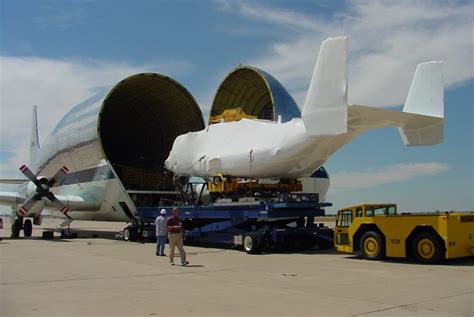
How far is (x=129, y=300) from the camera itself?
9062 millimetres

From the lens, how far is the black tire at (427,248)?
14547mm

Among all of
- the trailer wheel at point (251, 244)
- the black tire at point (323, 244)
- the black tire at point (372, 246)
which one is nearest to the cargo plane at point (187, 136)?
the trailer wheel at point (251, 244)

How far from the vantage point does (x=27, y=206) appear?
25969 millimetres

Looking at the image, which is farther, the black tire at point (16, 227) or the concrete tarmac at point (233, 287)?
the black tire at point (16, 227)

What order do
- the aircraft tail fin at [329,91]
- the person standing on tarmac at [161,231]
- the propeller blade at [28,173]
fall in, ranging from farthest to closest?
the propeller blade at [28,173], the person standing on tarmac at [161,231], the aircraft tail fin at [329,91]

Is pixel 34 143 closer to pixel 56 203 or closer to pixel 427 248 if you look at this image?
pixel 56 203

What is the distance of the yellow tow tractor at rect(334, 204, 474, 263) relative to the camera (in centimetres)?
1450

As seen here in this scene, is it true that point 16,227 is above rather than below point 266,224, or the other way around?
below

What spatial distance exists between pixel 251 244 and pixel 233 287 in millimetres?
7578

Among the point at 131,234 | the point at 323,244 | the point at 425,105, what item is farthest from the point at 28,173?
the point at 425,105

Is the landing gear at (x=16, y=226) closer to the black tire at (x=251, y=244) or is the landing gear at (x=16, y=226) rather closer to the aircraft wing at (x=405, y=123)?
the black tire at (x=251, y=244)

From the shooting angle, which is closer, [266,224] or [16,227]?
[266,224]

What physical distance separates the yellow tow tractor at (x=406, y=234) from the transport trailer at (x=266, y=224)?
213cm

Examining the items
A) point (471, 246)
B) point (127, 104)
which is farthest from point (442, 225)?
point (127, 104)
